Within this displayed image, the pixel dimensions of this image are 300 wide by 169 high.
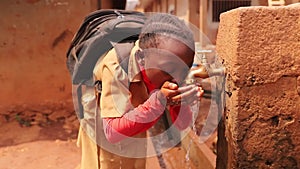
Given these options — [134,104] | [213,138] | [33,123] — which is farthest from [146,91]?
[33,123]

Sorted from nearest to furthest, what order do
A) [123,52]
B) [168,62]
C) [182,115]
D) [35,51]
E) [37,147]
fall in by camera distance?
[168,62] < [123,52] < [182,115] < [37,147] < [35,51]

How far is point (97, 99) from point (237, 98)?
544 millimetres

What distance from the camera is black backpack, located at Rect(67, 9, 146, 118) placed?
49.8 inches

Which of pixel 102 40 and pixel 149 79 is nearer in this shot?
pixel 149 79

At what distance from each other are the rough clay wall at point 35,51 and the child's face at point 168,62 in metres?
2.94

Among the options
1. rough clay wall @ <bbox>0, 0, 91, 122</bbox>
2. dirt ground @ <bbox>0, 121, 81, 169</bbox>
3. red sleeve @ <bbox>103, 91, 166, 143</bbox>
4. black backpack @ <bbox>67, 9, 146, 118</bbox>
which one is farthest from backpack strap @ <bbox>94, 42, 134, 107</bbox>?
rough clay wall @ <bbox>0, 0, 91, 122</bbox>

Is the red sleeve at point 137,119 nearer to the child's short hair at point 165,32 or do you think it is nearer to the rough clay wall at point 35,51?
the child's short hair at point 165,32

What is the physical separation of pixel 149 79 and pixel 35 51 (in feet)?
9.97

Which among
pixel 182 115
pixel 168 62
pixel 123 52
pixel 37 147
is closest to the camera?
pixel 168 62

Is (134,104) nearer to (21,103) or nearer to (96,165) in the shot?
(96,165)

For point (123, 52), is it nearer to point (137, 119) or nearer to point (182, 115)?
point (137, 119)

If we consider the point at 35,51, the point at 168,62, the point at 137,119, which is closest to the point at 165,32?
the point at 168,62

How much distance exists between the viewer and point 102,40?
51.3 inches

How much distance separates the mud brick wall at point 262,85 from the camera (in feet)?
3.54
